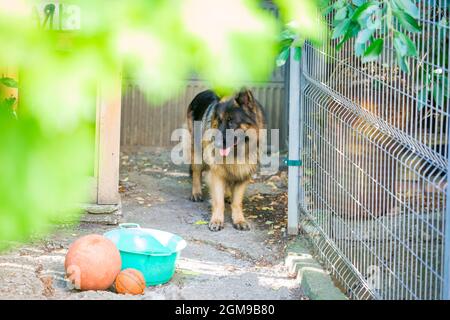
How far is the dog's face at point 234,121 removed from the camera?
20.0 ft

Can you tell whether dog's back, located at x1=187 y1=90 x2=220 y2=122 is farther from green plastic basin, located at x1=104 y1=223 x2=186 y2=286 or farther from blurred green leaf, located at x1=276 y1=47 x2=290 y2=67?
blurred green leaf, located at x1=276 y1=47 x2=290 y2=67

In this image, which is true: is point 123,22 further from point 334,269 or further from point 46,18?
point 334,269

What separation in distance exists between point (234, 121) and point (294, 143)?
660 mm

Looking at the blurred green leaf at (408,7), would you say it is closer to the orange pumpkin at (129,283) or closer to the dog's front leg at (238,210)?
the orange pumpkin at (129,283)

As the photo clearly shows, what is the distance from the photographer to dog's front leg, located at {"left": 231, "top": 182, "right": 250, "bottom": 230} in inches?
239

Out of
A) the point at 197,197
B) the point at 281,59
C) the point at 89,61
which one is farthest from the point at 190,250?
the point at 89,61

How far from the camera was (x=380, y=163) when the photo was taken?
13.8 feet

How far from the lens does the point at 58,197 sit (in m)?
0.91

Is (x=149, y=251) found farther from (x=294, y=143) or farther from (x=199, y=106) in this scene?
(x=199, y=106)

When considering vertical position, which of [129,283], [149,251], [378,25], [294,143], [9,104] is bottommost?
[129,283]

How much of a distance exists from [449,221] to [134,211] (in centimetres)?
373

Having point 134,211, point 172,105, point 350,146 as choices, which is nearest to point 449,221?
point 350,146

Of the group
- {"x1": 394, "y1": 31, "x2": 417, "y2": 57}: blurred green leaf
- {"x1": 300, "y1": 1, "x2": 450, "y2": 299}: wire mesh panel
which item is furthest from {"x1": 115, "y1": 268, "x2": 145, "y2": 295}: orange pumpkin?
{"x1": 394, "y1": 31, "x2": 417, "y2": 57}: blurred green leaf

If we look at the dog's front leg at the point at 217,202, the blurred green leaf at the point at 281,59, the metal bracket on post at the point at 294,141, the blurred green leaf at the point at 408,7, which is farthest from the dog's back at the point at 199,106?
the blurred green leaf at the point at 408,7
